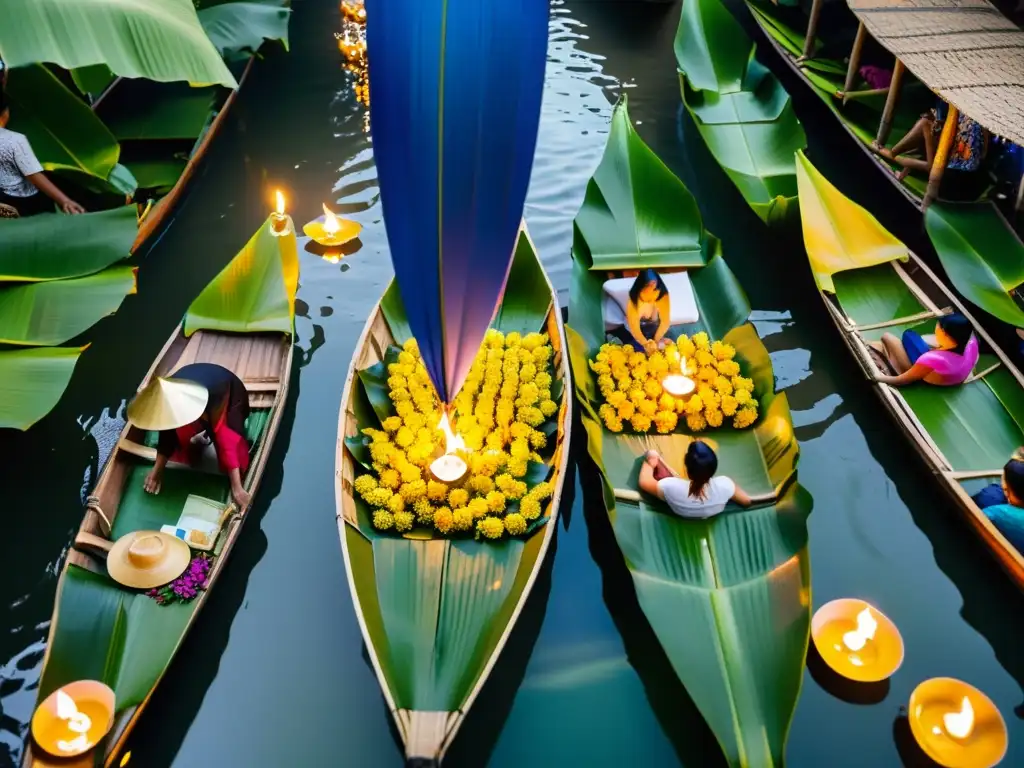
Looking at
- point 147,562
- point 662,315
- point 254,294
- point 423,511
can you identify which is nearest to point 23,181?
point 254,294

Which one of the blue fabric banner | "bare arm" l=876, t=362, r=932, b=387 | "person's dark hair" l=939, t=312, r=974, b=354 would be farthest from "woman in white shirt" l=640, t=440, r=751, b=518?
"person's dark hair" l=939, t=312, r=974, b=354

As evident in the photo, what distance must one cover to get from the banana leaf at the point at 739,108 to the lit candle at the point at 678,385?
6.53 feet

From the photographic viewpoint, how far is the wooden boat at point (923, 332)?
4.34 m

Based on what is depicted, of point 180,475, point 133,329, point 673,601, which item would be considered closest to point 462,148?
point 673,601

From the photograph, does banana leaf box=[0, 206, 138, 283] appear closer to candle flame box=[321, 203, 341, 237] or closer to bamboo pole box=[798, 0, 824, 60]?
candle flame box=[321, 203, 341, 237]

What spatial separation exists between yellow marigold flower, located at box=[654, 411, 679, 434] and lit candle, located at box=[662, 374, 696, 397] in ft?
0.42

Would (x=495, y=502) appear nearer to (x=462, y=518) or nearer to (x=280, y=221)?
(x=462, y=518)

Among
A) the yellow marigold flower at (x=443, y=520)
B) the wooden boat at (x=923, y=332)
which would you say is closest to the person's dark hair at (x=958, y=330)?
the wooden boat at (x=923, y=332)

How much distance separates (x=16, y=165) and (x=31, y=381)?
6.59 feet

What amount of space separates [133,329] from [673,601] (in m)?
4.27

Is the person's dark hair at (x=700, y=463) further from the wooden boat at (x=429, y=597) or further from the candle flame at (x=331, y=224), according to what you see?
the candle flame at (x=331, y=224)

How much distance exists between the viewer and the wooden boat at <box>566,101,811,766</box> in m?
3.24

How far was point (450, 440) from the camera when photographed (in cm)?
405

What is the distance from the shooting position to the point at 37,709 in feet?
10.6
